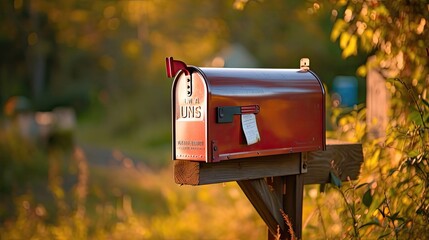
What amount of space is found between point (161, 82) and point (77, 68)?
12.8ft

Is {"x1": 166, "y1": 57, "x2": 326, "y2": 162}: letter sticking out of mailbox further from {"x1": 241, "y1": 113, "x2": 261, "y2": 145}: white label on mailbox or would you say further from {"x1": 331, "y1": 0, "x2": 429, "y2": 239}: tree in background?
{"x1": 331, "y1": 0, "x2": 429, "y2": 239}: tree in background

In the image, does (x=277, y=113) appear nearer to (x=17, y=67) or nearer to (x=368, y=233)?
(x=368, y=233)

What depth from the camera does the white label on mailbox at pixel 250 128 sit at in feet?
10.8

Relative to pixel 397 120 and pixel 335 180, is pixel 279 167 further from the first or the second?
pixel 397 120

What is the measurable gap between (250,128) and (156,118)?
15.0m

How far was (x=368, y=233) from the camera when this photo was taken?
4.07 metres

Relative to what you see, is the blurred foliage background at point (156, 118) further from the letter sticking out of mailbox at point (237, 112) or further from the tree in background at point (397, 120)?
the letter sticking out of mailbox at point (237, 112)

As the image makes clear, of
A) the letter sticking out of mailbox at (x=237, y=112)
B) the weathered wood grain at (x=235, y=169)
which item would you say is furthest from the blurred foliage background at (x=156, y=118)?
the letter sticking out of mailbox at (x=237, y=112)

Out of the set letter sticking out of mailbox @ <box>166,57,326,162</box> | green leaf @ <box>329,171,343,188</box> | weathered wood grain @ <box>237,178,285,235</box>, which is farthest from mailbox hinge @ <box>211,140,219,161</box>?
green leaf @ <box>329,171,343,188</box>

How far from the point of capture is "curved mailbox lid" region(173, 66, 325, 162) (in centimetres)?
321

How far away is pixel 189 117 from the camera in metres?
3.27

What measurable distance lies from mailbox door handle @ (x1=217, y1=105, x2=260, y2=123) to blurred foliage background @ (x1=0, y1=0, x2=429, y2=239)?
0.59 m

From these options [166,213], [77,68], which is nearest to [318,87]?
[166,213]

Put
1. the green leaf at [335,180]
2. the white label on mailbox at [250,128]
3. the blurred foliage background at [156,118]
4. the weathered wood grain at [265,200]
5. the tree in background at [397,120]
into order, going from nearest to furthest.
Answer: the white label on mailbox at [250,128] → the weathered wood grain at [265,200] → the tree in background at [397,120] → the green leaf at [335,180] → the blurred foliage background at [156,118]
